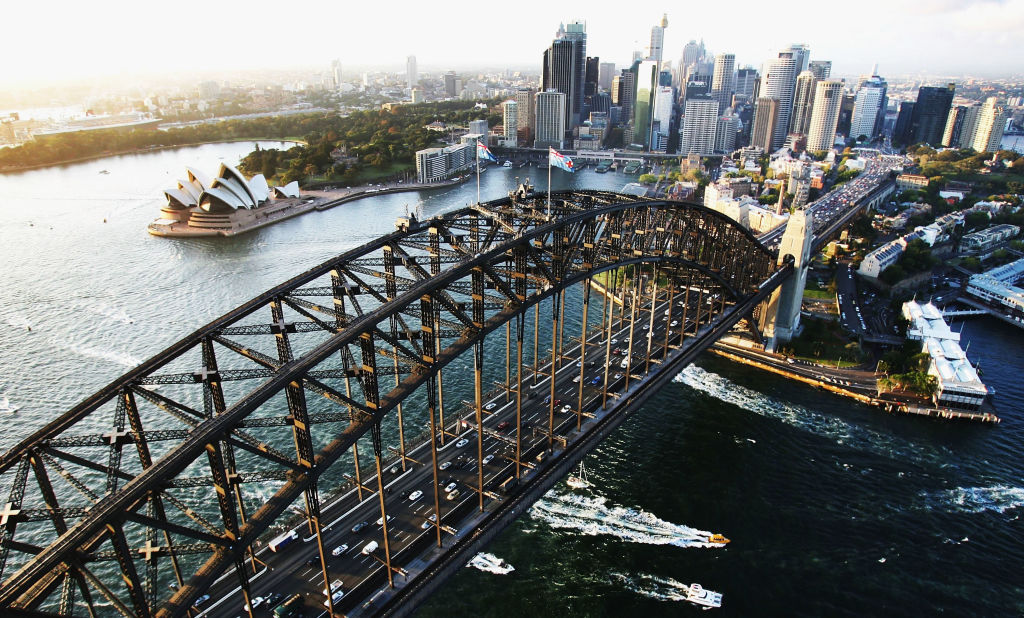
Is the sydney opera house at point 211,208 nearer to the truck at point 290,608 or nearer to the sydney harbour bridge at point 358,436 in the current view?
the sydney harbour bridge at point 358,436

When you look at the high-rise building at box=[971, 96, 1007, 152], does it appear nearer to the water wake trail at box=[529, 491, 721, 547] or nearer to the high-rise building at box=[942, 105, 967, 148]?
the high-rise building at box=[942, 105, 967, 148]

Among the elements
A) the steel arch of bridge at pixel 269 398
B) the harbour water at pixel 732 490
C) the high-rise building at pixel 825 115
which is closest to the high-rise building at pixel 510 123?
the high-rise building at pixel 825 115

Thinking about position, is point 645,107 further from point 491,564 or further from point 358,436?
point 358,436

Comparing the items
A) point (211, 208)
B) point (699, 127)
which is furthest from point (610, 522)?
point (699, 127)

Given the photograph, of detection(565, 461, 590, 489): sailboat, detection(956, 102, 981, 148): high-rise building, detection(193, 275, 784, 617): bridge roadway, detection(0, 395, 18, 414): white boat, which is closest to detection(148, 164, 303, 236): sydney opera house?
detection(0, 395, 18, 414): white boat

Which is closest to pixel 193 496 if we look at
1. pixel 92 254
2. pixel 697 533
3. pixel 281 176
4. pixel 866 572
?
pixel 697 533

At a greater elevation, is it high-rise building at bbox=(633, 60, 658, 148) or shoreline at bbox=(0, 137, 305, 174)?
high-rise building at bbox=(633, 60, 658, 148)
